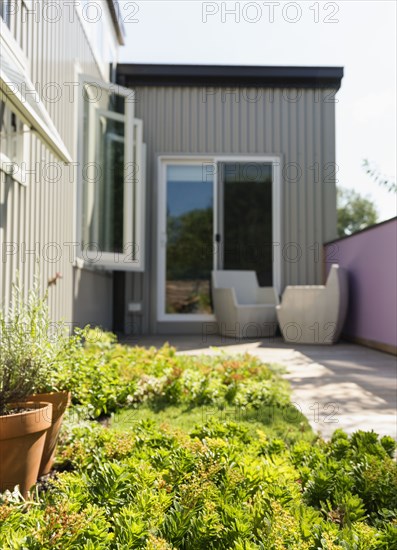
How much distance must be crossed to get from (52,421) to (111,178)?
4.14 metres

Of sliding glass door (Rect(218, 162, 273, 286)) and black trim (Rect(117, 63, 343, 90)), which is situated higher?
black trim (Rect(117, 63, 343, 90))

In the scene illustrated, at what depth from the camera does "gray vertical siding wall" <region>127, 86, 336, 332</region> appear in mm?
7125

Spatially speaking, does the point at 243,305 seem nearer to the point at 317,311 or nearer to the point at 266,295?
the point at 266,295

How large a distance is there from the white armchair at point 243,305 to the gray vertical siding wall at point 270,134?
0.78 metres

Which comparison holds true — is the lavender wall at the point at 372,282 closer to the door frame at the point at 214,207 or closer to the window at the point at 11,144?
the door frame at the point at 214,207

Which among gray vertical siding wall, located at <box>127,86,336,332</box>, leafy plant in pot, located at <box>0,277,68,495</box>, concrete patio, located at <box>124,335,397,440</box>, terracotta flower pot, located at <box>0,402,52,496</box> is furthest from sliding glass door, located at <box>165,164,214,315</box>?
terracotta flower pot, located at <box>0,402,52,496</box>

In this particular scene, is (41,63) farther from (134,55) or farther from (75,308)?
(134,55)

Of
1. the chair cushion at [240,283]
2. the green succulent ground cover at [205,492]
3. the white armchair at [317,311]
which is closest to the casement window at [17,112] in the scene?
the green succulent ground cover at [205,492]

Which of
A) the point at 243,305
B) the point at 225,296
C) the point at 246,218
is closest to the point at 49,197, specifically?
the point at 225,296

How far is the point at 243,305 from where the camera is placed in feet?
20.8

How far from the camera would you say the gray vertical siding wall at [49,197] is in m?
2.84

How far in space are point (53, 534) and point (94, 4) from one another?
5.80m

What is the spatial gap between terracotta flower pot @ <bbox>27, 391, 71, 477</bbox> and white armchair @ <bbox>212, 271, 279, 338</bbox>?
449 centimetres

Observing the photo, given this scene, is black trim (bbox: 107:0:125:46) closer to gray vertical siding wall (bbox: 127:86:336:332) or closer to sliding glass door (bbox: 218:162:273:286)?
gray vertical siding wall (bbox: 127:86:336:332)
